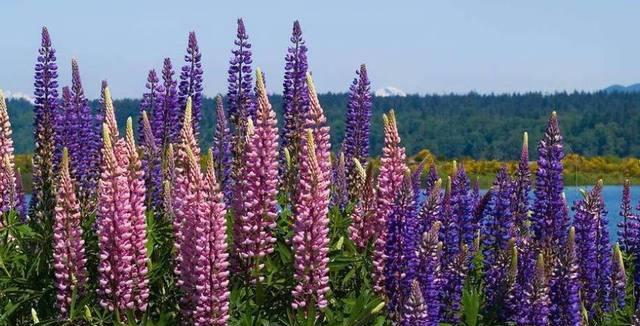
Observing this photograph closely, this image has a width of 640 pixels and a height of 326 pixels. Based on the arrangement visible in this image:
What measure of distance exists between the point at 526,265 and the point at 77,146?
472 centimetres

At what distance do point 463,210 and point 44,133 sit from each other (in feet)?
12.9

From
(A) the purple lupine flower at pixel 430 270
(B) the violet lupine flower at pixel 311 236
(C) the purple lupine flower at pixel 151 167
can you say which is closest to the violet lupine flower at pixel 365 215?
(A) the purple lupine flower at pixel 430 270

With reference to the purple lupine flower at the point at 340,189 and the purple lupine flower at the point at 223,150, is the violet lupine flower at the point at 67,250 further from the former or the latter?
the purple lupine flower at the point at 223,150

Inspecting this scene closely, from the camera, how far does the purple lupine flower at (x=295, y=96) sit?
9.48 m

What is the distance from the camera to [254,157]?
6520 millimetres

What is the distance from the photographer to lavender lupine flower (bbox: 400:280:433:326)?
6090 millimetres

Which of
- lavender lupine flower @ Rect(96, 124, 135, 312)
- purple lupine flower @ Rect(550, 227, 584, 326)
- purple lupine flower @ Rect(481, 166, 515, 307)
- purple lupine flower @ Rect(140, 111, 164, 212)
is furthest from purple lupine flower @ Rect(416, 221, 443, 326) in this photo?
purple lupine flower @ Rect(140, 111, 164, 212)

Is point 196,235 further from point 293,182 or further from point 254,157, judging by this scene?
point 293,182

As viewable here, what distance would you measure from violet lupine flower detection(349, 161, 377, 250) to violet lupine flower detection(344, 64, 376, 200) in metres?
2.86

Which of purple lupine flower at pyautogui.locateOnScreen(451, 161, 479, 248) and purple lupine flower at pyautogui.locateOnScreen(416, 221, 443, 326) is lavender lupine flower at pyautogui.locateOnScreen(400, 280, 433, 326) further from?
purple lupine flower at pyautogui.locateOnScreen(451, 161, 479, 248)

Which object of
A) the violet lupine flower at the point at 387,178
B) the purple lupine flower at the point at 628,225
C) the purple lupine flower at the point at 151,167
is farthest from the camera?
the purple lupine flower at the point at 628,225

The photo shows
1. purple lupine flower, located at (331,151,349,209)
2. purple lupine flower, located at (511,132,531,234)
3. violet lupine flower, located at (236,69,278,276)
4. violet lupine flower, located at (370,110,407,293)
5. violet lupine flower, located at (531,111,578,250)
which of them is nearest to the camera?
violet lupine flower, located at (236,69,278,276)

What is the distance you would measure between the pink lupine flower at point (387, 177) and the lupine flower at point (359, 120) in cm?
317

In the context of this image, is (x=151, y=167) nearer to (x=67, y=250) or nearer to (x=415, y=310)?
(x=67, y=250)
